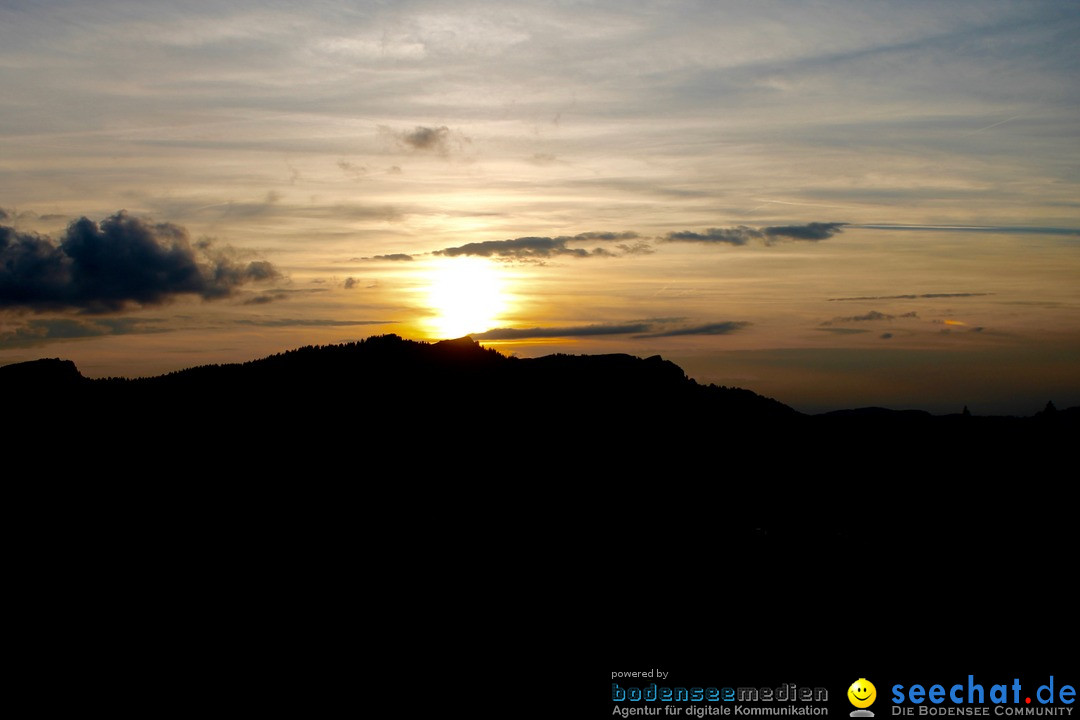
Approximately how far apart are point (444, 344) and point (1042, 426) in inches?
2280

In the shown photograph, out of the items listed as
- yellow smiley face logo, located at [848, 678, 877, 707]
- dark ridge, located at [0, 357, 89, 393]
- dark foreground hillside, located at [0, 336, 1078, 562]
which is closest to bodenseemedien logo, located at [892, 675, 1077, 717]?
yellow smiley face logo, located at [848, 678, 877, 707]

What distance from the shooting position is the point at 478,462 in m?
46.0

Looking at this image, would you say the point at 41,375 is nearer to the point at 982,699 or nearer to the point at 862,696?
the point at 862,696

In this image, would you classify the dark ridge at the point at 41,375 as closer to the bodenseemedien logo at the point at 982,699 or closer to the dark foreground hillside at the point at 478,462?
the dark foreground hillside at the point at 478,462

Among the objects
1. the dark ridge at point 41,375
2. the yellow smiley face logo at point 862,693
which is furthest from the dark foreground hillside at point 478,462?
the yellow smiley face logo at point 862,693

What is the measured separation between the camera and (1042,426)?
79.8 meters

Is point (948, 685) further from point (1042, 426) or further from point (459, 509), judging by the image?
point (1042, 426)

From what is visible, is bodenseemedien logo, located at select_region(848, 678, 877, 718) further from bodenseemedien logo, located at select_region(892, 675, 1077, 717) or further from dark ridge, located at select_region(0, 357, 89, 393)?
dark ridge, located at select_region(0, 357, 89, 393)

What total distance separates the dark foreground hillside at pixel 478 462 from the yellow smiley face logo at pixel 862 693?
13.2 meters

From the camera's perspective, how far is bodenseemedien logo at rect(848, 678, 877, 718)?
25312 millimetres

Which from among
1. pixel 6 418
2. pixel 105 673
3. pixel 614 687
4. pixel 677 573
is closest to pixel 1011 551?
pixel 677 573

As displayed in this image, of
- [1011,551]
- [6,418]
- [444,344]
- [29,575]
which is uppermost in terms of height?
[444,344]

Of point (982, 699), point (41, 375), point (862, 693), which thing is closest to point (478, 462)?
point (862, 693)

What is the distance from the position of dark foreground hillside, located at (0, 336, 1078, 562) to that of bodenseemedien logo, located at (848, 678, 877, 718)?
1318 centimetres
